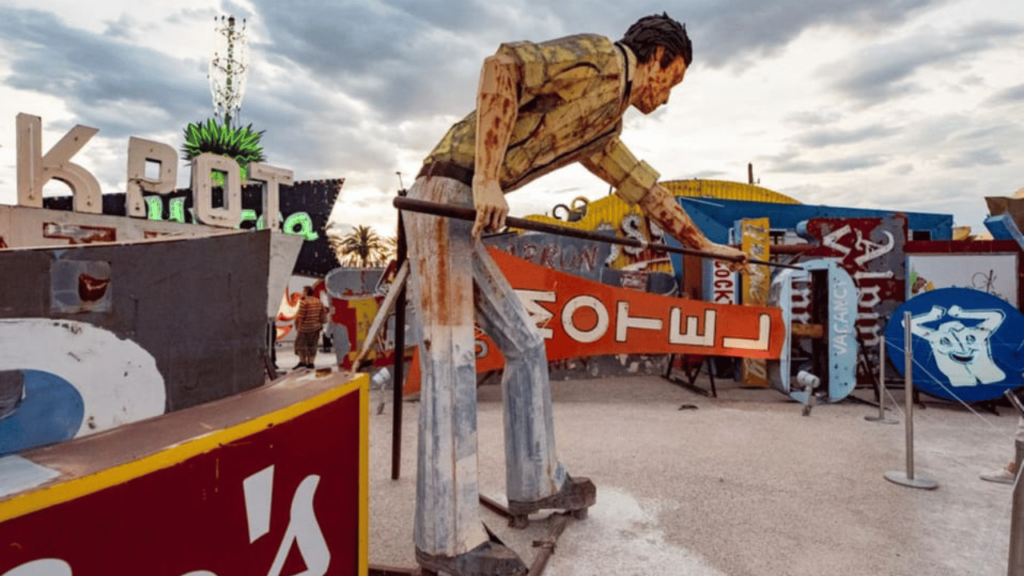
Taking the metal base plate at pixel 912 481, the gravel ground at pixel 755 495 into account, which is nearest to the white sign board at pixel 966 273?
the gravel ground at pixel 755 495

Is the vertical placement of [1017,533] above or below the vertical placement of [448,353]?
below

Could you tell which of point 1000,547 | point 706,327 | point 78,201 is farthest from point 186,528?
point 78,201

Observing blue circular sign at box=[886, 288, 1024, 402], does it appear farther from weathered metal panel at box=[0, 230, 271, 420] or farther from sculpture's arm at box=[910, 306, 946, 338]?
weathered metal panel at box=[0, 230, 271, 420]

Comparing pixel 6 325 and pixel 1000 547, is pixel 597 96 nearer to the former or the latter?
pixel 6 325

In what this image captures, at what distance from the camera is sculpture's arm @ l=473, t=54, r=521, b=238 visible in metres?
2.14

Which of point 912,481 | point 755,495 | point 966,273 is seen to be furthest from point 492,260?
point 966,273

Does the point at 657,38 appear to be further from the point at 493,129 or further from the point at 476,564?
the point at 476,564

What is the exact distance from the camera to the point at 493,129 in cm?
219

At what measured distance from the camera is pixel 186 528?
1.14 m

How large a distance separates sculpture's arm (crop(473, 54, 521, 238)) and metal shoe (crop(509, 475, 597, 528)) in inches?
59.1

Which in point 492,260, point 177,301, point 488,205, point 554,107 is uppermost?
point 554,107

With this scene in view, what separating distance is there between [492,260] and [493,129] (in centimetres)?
66

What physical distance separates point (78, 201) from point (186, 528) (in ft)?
30.1

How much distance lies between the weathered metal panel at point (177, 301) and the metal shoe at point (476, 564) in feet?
4.59
